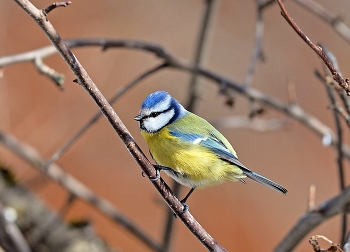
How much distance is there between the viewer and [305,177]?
259 centimetres

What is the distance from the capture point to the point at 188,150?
2.92ft

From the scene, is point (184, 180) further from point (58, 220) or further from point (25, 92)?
point (25, 92)

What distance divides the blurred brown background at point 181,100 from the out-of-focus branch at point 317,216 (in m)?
1.50

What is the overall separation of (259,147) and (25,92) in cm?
147

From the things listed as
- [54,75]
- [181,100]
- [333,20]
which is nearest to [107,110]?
[54,75]

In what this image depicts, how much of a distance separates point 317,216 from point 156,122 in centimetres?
38

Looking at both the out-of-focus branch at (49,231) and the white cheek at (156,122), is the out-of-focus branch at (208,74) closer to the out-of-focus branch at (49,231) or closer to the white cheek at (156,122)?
the white cheek at (156,122)

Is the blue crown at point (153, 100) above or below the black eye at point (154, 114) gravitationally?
above

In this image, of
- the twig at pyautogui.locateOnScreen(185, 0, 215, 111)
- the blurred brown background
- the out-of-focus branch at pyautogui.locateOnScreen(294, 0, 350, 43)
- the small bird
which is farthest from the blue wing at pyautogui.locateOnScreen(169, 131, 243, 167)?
the blurred brown background

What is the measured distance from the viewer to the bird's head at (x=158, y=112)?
2.95ft

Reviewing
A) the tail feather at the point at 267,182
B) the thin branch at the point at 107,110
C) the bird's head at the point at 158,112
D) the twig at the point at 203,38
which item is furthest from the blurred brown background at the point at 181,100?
the thin branch at the point at 107,110

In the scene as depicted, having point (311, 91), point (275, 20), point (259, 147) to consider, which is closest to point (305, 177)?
point (259, 147)

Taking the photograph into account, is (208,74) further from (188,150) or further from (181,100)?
(181,100)

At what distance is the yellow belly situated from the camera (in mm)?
874
